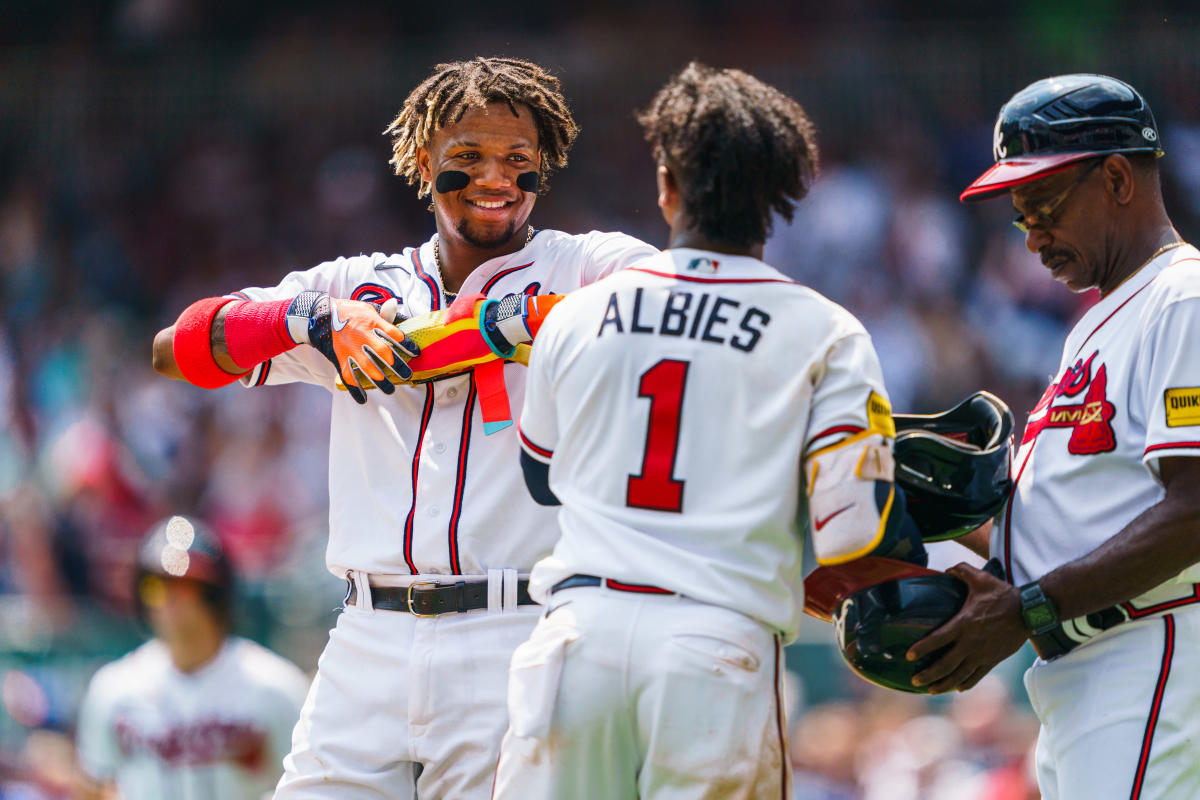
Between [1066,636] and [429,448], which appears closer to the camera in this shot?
[1066,636]

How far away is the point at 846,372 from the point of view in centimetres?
301

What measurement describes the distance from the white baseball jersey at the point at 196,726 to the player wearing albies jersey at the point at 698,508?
2.73m

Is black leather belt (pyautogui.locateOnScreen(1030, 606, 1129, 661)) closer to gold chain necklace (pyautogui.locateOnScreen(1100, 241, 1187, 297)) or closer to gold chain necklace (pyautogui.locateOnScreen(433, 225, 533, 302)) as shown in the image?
gold chain necklace (pyautogui.locateOnScreen(1100, 241, 1187, 297))

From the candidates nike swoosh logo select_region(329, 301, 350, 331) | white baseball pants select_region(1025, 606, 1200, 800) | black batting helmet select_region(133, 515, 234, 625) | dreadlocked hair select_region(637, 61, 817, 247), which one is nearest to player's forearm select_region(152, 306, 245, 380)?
nike swoosh logo select_region(329, 301, 350, 331)

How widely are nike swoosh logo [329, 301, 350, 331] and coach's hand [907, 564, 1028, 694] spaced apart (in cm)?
172

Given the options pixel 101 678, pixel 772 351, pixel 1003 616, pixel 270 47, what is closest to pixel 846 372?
pixel 772 351

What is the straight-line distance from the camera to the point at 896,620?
3357 millimetres

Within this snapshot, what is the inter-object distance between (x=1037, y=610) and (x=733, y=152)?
1332 mm

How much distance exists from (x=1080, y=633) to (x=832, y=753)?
4288mm

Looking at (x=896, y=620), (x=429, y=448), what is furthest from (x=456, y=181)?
(x=896, y=620)

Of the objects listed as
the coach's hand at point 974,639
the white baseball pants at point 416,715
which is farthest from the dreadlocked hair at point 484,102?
the coach's hand at point 974,639

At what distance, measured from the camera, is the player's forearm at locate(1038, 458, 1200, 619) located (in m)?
3.25

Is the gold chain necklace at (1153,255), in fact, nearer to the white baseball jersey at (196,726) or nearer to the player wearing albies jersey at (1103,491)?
the player wearing albies jersey at (1103,491)

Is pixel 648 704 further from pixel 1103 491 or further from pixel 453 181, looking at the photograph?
pixel 453 181
